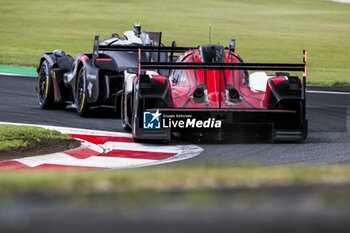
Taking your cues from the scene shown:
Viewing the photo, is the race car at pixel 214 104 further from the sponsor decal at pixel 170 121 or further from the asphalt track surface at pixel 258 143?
the asphalt track surface at pixel 258 143

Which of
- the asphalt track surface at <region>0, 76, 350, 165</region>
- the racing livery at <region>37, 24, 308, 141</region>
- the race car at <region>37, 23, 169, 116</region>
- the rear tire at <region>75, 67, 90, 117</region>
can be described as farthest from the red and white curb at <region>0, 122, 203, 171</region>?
the rear tire at <region>75, 67, 90, 117</region>

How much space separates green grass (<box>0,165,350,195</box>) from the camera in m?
2.42

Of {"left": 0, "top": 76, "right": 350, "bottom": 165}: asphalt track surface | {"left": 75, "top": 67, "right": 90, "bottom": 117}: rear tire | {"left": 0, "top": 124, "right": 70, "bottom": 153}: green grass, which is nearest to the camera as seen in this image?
{"left": 0, "top": 124, "right": 70, "bottom": 153}: green grass

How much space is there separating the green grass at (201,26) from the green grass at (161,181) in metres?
18.2

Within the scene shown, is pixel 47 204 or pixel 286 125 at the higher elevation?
pixel 47 204

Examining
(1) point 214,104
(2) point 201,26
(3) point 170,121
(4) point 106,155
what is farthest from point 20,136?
(2) point 201,26

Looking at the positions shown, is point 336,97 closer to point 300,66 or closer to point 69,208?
point 300,66

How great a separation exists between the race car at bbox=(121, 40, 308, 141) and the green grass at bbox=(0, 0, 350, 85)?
953 cm

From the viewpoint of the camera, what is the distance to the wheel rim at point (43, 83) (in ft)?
49.9

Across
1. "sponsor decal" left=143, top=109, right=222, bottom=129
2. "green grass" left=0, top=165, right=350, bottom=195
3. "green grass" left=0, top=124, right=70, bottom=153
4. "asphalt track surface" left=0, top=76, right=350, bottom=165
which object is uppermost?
"green grass" left=0, top=165, right=350, bottom=195

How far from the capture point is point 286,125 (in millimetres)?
11180

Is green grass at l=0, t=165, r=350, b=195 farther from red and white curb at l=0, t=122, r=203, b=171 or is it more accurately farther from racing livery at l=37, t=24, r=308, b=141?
racing livery at l=37, t=24, r=308, b=141

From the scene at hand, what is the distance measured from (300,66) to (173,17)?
34.5 m

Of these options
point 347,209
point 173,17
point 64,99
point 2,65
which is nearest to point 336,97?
point 64,99
